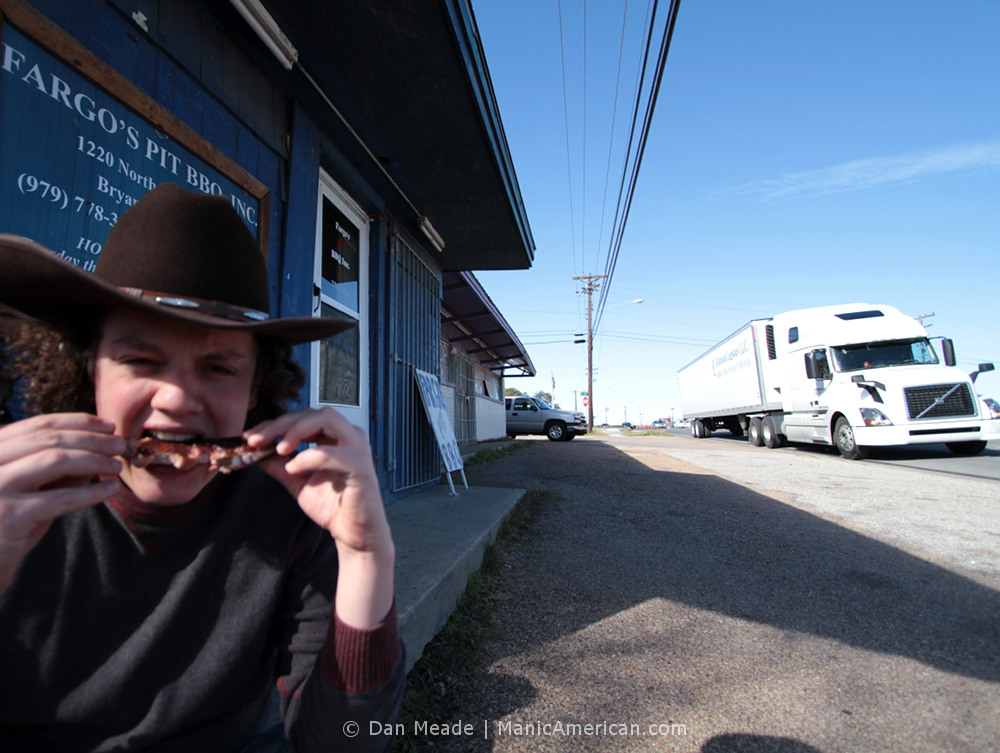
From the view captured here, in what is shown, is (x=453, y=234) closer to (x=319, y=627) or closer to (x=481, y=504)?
(x=481, y=504)

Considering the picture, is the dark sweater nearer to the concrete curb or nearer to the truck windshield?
the concrete curb

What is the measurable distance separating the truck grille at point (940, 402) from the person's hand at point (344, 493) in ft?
41.2

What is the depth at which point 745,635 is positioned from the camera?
2783 mm

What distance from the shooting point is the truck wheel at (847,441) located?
1098 cm

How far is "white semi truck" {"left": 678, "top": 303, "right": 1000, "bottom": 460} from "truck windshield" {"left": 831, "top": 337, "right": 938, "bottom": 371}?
0.06ft

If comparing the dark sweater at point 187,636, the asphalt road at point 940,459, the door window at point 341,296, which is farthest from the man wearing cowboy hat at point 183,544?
the asphalt road at point 940,459

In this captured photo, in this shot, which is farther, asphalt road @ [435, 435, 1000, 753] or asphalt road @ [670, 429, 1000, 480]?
asphalt road @ [670, 429, 1000, 480]

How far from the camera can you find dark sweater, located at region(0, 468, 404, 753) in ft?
3.02

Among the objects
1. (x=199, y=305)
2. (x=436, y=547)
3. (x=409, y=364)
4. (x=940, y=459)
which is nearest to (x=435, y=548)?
(x=436, y=547)

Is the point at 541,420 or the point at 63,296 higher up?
the point at 541,420

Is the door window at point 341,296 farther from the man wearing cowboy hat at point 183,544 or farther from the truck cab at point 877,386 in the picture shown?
the truck cab at point 877,386

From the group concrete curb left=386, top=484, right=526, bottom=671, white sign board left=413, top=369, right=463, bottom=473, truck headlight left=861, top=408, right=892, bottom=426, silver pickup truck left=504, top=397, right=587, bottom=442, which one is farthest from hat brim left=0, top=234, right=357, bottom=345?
silver pickup truck left=504, top=397, right=587, bottom=442

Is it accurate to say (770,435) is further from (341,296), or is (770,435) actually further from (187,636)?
(187,636)

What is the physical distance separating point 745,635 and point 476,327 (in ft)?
37.2
